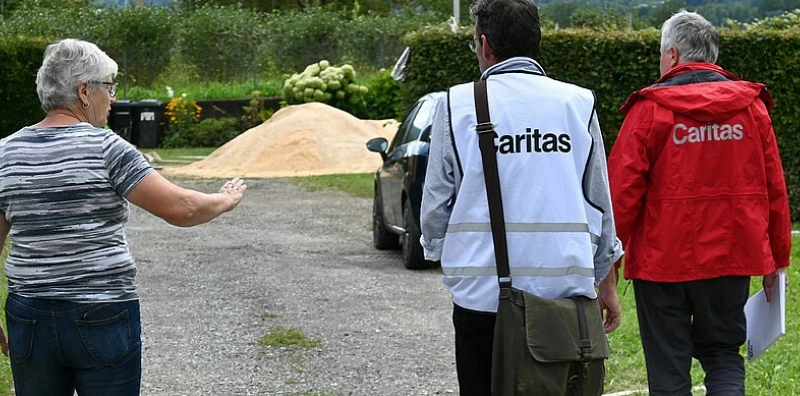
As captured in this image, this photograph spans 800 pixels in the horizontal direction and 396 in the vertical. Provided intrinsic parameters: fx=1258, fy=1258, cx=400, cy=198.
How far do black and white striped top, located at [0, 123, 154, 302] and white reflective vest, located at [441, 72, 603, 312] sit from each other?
39.4 inches

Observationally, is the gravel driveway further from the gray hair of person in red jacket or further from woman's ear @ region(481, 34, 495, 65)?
woman's ear @ region(481, 34, 495, 65)

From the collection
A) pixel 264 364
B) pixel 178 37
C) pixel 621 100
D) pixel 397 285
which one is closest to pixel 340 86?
pixel 178 37

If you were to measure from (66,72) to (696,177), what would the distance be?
248 cm

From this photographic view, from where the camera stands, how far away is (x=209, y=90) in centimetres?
3519

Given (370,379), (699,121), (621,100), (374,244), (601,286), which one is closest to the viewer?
(601,286)

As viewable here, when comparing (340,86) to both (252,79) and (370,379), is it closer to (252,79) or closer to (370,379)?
(252,79)

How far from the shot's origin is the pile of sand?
2350 cm

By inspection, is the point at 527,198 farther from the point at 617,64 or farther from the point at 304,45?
the point at 304,45

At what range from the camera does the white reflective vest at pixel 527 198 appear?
374 cm

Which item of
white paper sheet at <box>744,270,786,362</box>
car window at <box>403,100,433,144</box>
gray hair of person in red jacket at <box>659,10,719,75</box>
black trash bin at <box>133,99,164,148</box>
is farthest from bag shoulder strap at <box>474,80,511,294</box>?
black trash bin at <box>133,99,164,148</box>

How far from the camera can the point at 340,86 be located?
30.0 m

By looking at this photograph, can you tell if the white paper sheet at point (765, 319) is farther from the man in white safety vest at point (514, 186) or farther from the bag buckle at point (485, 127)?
the bag buckle at point (485, 127)

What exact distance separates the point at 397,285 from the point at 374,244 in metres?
2.69

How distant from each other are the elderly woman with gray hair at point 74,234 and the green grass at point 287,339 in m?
3.88
